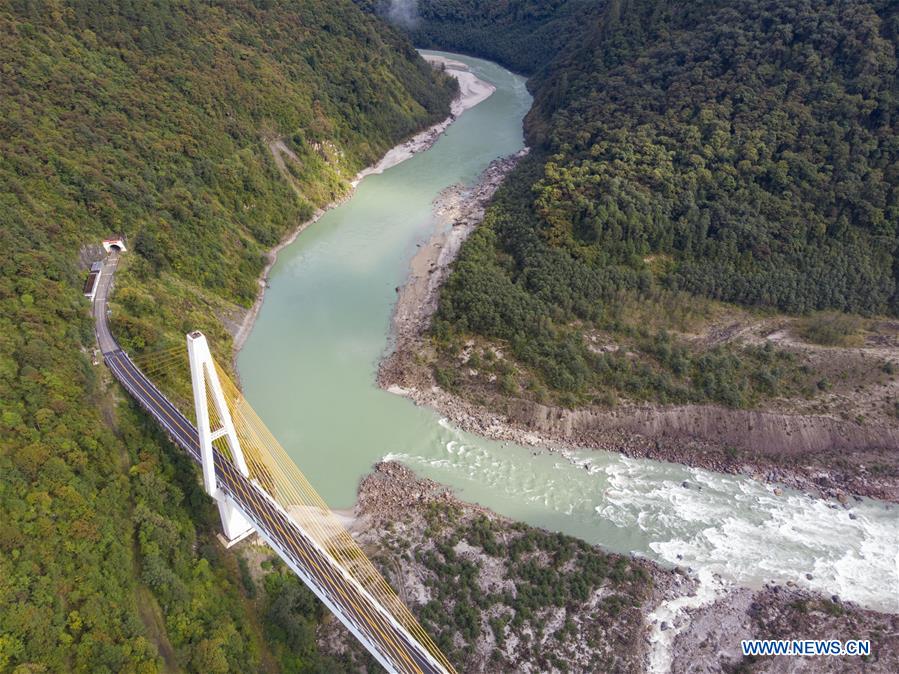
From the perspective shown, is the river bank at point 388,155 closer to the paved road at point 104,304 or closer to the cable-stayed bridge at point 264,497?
the paved road at point 104,304

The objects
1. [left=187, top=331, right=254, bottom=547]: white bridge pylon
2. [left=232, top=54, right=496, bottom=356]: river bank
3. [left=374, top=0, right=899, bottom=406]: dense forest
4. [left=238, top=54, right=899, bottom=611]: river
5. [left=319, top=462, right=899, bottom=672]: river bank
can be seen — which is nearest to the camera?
[left=187, top=331, right=254, bottom=547]: white bridge pylon

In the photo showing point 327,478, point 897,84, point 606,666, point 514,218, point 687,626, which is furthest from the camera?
point 514,218

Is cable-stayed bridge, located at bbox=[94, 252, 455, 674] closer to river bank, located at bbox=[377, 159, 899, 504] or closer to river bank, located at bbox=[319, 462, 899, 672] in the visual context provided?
river bank, located at bbox=[319, 462, 899, 672]

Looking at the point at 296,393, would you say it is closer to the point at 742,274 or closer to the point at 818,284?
the point at 742,274

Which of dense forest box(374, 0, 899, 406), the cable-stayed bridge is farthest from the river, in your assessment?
dense forest box(374, 0, 899, 406)

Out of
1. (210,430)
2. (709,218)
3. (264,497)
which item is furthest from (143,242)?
(709,218)

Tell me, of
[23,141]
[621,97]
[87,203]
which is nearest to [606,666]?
[87,203]

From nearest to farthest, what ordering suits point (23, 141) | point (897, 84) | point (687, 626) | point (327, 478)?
point (687, 626), point (327, 478), point (23, 141), point (897, 84)

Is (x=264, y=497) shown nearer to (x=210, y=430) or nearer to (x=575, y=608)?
(x=210, y=430)
